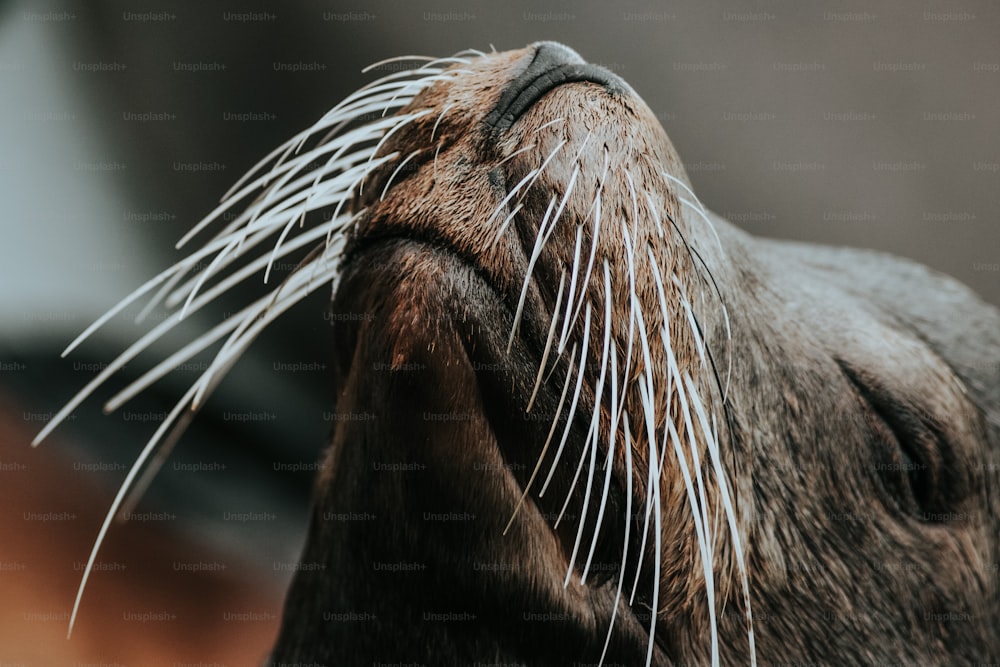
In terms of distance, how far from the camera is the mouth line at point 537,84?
117 centimetres

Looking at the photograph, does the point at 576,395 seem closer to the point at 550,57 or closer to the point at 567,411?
the point at 567,411

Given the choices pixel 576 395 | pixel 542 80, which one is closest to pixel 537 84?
pixel 542 80

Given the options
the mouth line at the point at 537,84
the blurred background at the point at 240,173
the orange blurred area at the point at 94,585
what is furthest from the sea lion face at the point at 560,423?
the blurred background at the point at 240,173

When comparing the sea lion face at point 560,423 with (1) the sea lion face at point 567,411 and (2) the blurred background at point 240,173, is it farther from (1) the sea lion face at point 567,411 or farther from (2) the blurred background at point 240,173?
(2) the blurred background at point 240,173

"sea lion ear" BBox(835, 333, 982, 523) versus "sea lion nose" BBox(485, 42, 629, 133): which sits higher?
"sea lion nose" BBox(485, 42, 629, 133)

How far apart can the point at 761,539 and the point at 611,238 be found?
57 centimetres

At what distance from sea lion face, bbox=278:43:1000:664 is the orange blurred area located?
118 cm

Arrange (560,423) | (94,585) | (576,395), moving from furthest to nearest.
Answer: (94,585) < (560,423) < (576,395)

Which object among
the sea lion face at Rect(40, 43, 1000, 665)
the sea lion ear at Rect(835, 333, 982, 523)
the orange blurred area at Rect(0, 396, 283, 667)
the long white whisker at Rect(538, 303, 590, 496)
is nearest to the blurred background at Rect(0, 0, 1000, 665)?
the orange blurred area at Rect(0, 396, 283, 667)

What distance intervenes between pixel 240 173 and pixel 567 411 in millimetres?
2258

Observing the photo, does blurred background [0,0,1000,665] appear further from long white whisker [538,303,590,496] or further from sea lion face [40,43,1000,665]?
long white whisker [538,303,590,496]

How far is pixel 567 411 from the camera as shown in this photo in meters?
1.14

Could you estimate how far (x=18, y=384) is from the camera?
2570 mm

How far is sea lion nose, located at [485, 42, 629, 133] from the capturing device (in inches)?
46.3
